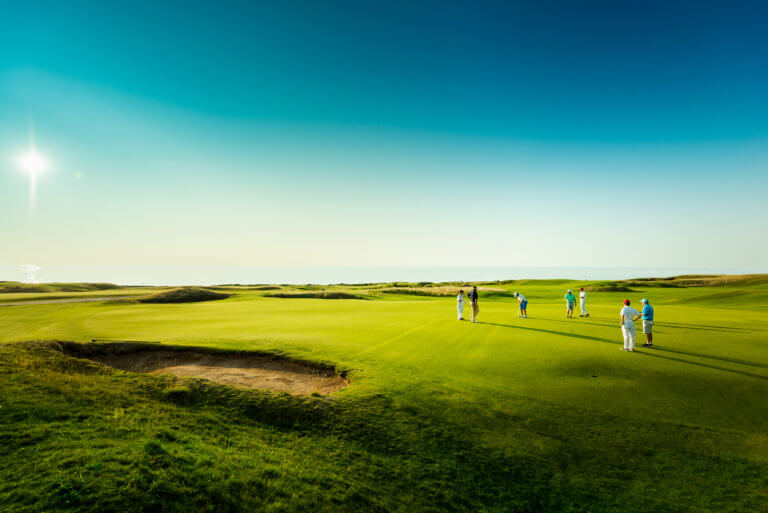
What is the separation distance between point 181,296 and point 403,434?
52945mm

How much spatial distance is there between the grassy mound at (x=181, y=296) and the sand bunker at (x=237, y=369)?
3864 centimetres

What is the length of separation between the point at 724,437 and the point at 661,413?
4.13 ft

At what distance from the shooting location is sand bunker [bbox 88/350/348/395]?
38.0 feet

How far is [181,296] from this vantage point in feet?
163

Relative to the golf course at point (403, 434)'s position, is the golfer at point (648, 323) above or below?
above

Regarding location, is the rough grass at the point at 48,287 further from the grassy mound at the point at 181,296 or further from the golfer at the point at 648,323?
the golfer at the point at 648,323

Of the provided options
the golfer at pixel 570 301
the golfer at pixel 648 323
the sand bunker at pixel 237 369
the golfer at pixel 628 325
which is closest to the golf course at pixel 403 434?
the sand bunker at pixel 237 369

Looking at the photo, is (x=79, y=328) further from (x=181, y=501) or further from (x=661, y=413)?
(x=661, y=413)

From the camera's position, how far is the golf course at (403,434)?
5656 millimetres

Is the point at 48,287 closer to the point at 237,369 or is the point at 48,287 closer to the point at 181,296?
the point at 181,296

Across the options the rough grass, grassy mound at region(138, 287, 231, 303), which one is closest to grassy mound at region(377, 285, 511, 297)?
grassy mound at region(138, 287, 231, 303)

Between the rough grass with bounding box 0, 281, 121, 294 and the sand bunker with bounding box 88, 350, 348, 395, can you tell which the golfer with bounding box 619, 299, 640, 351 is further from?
the rough grass with bounding box 0, 281, 121, 294

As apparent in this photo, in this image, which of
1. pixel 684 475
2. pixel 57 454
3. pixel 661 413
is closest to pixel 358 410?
pixel 57 454

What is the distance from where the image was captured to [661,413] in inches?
352
